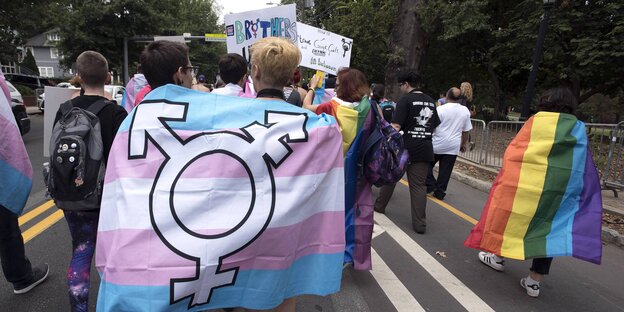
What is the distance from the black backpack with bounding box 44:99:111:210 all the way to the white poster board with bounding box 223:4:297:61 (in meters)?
3.36

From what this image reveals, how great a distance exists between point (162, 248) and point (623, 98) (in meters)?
31.9

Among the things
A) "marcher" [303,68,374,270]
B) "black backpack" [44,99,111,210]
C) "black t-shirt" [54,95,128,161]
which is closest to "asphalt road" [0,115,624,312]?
"marcher" [303,68,374,270]

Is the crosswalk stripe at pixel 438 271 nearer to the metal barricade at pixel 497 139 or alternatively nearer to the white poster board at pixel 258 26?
the white poster board at pixel 258 26

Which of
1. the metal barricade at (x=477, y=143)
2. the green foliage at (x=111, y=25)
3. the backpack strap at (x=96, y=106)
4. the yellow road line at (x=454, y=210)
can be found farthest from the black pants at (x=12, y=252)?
the green foliage at (x=111, y=25)

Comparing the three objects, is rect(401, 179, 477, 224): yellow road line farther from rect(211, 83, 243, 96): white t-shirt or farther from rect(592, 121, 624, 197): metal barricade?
rect(211, 83, 243, 96): white t-shirt

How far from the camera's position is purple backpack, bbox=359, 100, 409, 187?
2979 millimetres

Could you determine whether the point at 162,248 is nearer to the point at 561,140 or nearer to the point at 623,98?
the point at 561,140

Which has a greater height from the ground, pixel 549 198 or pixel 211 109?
pixel 211 109

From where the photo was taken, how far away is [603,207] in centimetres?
581

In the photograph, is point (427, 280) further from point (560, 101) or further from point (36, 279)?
point (36, 279)

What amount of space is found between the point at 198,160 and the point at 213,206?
202mm

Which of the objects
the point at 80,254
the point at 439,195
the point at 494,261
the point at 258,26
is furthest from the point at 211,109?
the point at 439,195

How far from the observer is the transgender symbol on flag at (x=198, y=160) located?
5.07ft

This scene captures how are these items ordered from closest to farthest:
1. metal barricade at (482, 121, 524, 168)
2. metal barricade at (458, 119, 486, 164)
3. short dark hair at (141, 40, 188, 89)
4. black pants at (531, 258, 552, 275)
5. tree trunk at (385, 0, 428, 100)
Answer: short dark hair at (141, 40, 188, 89) < black pants at (531, 258, 552, 275) < metal barricade at (482, 121, 524, 168) < metal barricade at (458, 119, 486, 164) < tree trunk at (385, 0, 428, 100)
